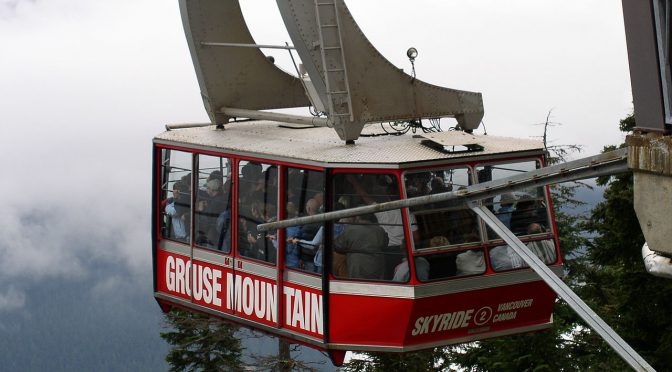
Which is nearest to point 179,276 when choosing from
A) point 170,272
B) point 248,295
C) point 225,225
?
point 170,272

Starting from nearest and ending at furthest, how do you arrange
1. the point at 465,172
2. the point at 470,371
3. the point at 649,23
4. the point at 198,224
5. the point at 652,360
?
the point at 649,23 → the point at 465,172 → the point at 198,224 → the point at 652,360 → the point at 470,371

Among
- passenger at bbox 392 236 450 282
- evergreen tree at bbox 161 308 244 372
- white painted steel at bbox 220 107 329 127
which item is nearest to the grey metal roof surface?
white painted steel at bbox 220 107 329 127

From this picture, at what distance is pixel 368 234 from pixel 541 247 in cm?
204

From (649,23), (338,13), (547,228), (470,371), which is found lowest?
(470,371)

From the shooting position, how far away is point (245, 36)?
21.9 m

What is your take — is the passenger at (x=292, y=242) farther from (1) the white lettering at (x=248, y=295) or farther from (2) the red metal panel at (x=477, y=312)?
(2) the red metal panel at (x=477, y=312)

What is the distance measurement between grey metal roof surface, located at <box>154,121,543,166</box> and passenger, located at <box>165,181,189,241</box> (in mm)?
614

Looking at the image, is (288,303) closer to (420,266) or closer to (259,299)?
(259,299)

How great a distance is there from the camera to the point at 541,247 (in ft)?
57.6

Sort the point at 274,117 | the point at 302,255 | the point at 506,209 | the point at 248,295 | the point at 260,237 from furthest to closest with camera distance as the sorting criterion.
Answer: the point at 274,117 < the point at 248,295 < the point at 260,237 < the point at 302,255 < the point at 506,209

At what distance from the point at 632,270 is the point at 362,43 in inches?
409

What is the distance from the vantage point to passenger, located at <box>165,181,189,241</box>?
20078 millimetres

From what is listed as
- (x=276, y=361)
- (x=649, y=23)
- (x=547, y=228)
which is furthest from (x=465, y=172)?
(x=276, y=361)

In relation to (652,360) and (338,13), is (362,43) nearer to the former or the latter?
(338,13)
